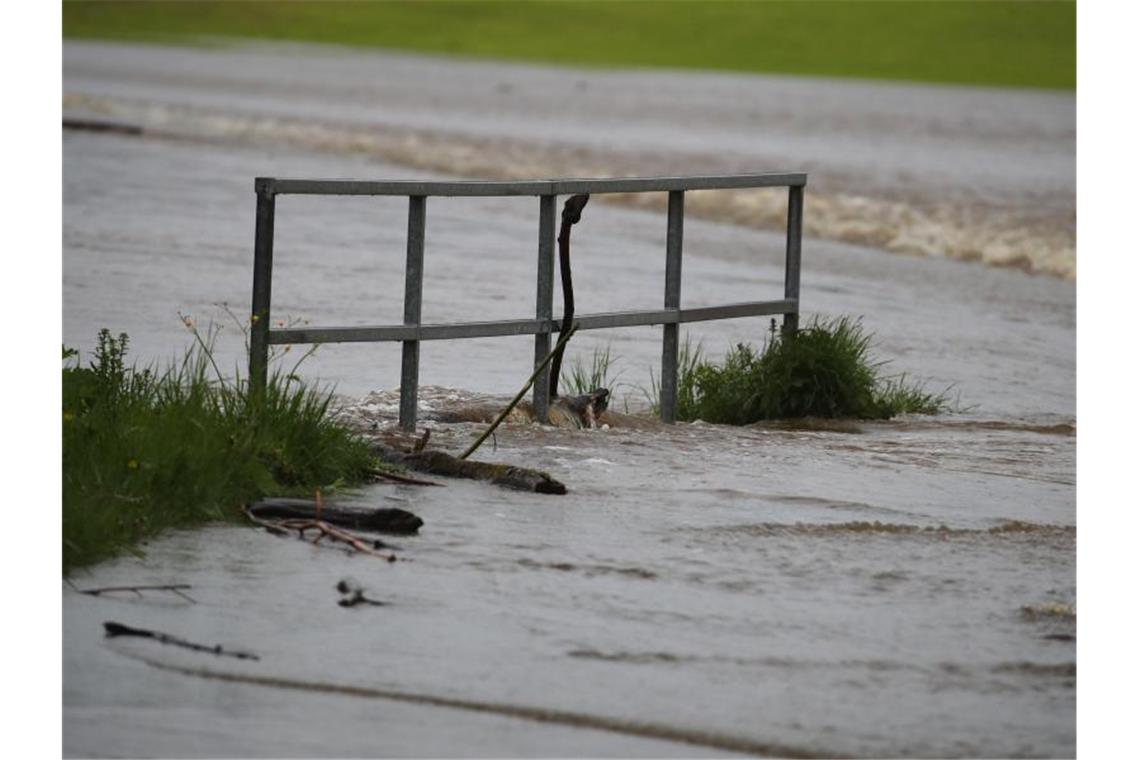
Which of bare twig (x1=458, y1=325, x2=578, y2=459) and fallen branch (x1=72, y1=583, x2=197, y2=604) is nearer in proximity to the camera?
fallen branch (x1=72, y1=583, x2=197, y2=604)

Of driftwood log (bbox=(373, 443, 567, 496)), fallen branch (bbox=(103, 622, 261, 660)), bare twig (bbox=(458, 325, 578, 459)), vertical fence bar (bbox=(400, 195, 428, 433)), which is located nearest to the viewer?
fallen branch (bbox=(103, 622, 261, 660))

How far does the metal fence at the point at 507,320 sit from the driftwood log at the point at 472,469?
56 cm

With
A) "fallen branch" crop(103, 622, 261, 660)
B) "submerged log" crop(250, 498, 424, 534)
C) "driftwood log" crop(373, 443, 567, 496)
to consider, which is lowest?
"fallen branch" crop(103, 622, 261, 660)

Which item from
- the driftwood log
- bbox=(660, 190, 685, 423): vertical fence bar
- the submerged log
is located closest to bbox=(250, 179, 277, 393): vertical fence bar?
the driftwood log

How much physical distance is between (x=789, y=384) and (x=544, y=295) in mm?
1754

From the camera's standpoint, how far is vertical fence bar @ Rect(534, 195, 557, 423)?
946 centimetres

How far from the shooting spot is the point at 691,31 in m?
116

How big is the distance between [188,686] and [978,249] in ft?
68.9

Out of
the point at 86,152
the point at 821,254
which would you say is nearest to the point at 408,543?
the point at 821,254

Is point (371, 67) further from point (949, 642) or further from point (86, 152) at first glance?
point (949, 642)

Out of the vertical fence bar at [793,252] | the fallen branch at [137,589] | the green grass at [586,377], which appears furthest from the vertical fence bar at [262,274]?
the vertical fence bar at [793,252]

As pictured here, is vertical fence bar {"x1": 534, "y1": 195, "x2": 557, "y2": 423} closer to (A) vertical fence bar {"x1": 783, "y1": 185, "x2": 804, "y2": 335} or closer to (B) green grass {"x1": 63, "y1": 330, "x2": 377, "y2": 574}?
(B) green grass {"x1": 63, "y1": 330, "x2": 377, "y2": 574}

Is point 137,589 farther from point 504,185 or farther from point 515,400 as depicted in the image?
point 504,185

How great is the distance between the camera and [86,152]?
32.3 meters
